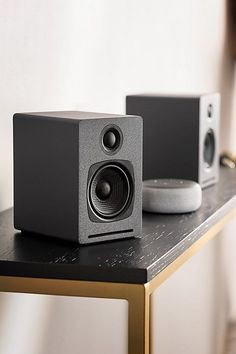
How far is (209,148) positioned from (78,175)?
0.82m

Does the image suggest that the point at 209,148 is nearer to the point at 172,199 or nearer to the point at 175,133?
the point at 175,133

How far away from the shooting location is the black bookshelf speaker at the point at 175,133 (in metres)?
2.11

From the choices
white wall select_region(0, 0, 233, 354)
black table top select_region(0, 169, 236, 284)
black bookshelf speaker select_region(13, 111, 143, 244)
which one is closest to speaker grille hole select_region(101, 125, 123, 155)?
black bookshelf speaker select_region(13, 111, 143, 244)

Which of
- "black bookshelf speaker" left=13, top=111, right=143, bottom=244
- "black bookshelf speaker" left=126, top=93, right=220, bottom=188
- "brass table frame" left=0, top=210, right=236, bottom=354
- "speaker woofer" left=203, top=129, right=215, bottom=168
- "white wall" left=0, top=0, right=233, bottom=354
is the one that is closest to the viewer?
"brass table frame" left=0, top=210, right=236, bottom=354

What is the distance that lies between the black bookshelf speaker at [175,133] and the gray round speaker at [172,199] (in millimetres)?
253

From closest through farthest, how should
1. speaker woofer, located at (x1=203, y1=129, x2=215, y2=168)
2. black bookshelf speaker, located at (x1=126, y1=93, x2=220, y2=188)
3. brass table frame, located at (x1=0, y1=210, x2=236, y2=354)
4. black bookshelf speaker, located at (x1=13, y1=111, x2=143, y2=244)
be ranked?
brass table frame, located at (x1=0, y1=210, x2=236, y2=354), black bookshelf speaker, located at (x1=13, y1=111, x2=143, y2=244), black bookshelf speaker, located at (x1=126, y1=93, x2=220, y2=188), speaker woofer, located at (x1=203, y1=129, x2=215, y2=168)

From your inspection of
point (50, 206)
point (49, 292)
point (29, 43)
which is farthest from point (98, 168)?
point (29, 43)

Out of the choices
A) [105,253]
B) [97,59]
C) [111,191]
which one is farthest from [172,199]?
[97,59]

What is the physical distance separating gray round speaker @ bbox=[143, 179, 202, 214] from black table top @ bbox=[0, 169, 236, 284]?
0.04 metres

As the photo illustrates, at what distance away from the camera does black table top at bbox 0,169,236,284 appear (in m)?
1.38

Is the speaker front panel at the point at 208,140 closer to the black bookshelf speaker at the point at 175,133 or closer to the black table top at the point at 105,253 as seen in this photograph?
the black bookshelf speaker at the point at 175,133

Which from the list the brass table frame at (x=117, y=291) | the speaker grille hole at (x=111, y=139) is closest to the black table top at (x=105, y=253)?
the brass table frame at (x=117, y=291)

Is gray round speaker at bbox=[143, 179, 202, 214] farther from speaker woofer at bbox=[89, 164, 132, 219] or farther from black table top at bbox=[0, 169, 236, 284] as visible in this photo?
speaker woofer at bbox=[89, 164, 132, 219]

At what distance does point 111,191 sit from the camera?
5.20 ft
